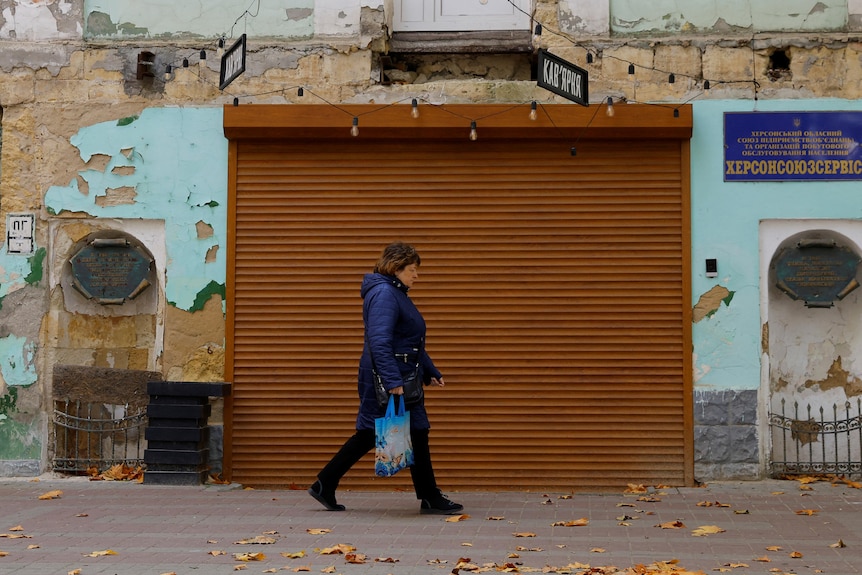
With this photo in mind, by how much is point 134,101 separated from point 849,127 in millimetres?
6324

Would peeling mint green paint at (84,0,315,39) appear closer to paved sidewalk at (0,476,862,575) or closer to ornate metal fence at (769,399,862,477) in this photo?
paved sidewalk at (0,476,862,575)

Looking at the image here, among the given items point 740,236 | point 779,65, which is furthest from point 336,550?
point 779,65

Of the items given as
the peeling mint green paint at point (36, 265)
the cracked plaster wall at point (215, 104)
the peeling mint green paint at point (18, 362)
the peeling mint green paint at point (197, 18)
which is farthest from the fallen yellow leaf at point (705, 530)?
the peeling mint green paint at point (36, 265)

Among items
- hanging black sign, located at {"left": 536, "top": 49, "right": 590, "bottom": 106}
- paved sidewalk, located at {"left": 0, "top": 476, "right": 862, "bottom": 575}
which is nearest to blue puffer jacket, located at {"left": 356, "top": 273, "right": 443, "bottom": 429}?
paved sidewalk, located at {"left": 0, "top": 476, "right": 862, "bottom": 575}

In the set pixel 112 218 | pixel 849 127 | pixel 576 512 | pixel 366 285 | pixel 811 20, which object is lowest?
pixel 576 512

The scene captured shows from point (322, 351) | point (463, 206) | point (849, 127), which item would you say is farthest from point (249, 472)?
point (849, 127)

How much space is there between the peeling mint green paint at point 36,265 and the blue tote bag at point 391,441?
→ 412 cm

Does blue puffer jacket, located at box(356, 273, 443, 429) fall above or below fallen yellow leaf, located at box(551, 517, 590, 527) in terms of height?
above

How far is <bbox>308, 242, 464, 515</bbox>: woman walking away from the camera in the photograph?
834 cm

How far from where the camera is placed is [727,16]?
412 inches

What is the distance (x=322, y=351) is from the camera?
10.5m

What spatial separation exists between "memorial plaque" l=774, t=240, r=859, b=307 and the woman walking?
3.64 meters

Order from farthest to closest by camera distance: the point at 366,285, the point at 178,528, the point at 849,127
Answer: the point at 849,127 < the point at 366,285 < the point at 178,528

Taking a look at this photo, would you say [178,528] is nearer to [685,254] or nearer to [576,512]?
[576,512]
